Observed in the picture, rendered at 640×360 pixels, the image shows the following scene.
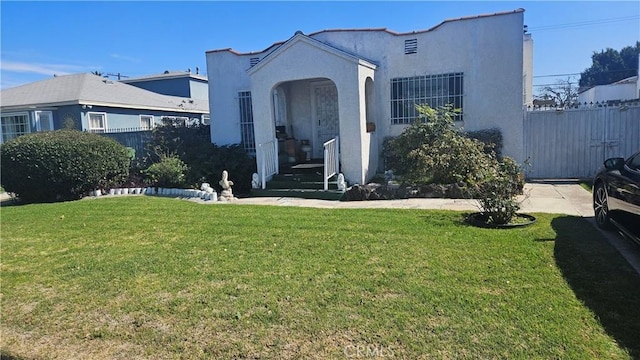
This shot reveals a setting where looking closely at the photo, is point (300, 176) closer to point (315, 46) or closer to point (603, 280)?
point (315, 46)

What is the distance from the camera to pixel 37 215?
9.18 m

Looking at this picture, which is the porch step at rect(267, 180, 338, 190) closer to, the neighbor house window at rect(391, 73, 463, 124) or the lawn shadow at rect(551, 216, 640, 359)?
the neighbor house window at rect(391, 73, 463, 124)

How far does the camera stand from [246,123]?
14.2 meters

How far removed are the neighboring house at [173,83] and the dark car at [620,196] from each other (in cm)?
2413

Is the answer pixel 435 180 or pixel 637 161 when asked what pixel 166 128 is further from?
pixel 637 161

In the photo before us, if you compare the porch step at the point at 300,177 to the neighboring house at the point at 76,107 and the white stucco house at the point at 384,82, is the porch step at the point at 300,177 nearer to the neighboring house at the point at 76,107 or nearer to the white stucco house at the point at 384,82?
the white stucco house at the point at 384,82

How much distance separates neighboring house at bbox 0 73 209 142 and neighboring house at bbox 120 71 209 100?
162 inches

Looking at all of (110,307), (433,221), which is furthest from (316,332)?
(433,221)

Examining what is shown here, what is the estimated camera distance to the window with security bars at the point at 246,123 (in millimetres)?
14070

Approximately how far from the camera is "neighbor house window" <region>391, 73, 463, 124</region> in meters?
11.9

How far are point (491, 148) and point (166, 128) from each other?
10.9 m

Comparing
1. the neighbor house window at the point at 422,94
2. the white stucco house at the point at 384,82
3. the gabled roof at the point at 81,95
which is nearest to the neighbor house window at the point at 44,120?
the gabled roof at the point at 81,95

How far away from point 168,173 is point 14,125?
12609 millimetres

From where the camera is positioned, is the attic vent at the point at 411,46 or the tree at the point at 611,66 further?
the tree at the point at 611,66
